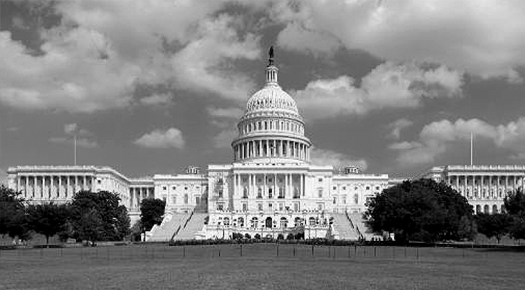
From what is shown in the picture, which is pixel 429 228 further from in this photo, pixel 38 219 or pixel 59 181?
pixel 59 181

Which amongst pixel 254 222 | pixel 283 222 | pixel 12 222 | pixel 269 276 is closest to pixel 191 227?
pixel 254 222

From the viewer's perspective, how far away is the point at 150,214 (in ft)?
548

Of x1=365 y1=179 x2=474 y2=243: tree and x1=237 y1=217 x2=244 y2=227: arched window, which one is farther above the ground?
x1=365 y1=179 x2=474 y2=243: tree

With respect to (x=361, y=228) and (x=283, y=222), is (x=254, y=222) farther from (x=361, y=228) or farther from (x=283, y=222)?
(x=361, y=228)

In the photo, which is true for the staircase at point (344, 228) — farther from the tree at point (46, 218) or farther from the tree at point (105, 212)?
the tree at point (46, 218)

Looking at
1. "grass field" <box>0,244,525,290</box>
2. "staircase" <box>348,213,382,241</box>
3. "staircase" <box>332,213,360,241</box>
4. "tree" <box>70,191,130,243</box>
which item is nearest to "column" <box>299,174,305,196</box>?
"staircase" <box>332,213,360,241</box>

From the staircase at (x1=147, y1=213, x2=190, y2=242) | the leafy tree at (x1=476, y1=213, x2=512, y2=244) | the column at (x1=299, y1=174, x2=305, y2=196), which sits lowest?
the staircase at (x1=147, y1=213, x2=190, y2=242)

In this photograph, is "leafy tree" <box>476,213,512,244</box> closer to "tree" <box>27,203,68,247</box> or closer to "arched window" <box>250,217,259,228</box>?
"arched window" <box>250,217,259,228</box>

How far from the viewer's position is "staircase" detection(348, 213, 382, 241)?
128 m

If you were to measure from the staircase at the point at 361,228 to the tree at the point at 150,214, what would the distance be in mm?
45887

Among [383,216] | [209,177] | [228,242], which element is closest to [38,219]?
[228,242]

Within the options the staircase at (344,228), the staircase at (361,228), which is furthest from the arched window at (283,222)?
the staircase at (361,228)

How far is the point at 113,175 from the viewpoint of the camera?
7594 inches

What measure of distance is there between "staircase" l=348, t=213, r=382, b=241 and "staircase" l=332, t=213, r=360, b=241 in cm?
Result: 93
